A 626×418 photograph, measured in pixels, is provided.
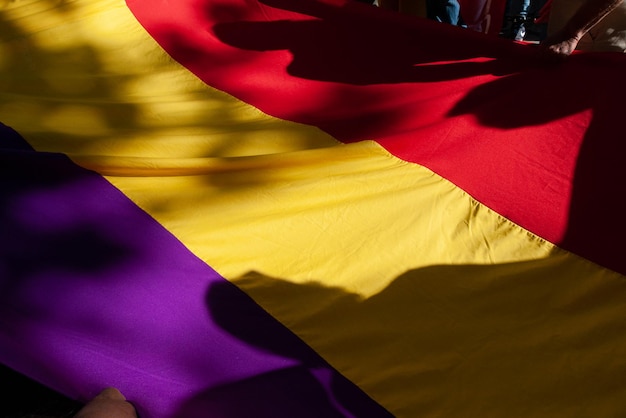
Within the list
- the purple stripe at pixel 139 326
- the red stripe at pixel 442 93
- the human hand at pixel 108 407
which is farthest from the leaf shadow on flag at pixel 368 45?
the human hand at pixel 108 407

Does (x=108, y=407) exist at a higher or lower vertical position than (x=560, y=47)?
lower

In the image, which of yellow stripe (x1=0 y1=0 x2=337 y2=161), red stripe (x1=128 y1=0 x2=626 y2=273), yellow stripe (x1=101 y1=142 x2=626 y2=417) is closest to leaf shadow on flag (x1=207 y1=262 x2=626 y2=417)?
yellow stripe (x1=101 y1=142 x2=626 y2=417)

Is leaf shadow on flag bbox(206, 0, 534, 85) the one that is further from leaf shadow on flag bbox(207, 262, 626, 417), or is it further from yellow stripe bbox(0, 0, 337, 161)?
leaf shadow on flag bbox(207, 262, 626, 417)

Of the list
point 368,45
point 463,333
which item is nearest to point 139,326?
point 463,333

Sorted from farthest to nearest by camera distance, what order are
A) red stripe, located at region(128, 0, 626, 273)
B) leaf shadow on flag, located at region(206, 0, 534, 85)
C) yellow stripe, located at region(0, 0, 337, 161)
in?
1. leaf shadow on flag, located at region(206, 0, 534, 85)
2. yellow stripe, located at region(0, 0, 337, 161)
3. red stripe, located at region(128, 0, 626, 273)

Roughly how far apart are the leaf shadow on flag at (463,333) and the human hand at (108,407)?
208 millimetres

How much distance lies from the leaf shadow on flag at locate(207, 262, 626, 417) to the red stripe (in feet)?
0.55

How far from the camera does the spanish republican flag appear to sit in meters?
0.98

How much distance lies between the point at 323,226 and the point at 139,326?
412mm

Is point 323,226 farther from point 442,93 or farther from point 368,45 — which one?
point 368,45

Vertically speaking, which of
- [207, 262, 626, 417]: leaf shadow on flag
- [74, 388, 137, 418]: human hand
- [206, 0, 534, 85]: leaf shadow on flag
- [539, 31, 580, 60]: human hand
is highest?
[539, 31, 580, 60]: human hand

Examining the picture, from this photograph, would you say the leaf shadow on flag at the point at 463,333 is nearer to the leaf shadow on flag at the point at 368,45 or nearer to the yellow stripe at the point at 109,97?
the yellow stripe at the point at 109,97

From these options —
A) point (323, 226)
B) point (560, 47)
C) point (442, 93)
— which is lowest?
point (323, 226)

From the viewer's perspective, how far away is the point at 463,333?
104 cm
